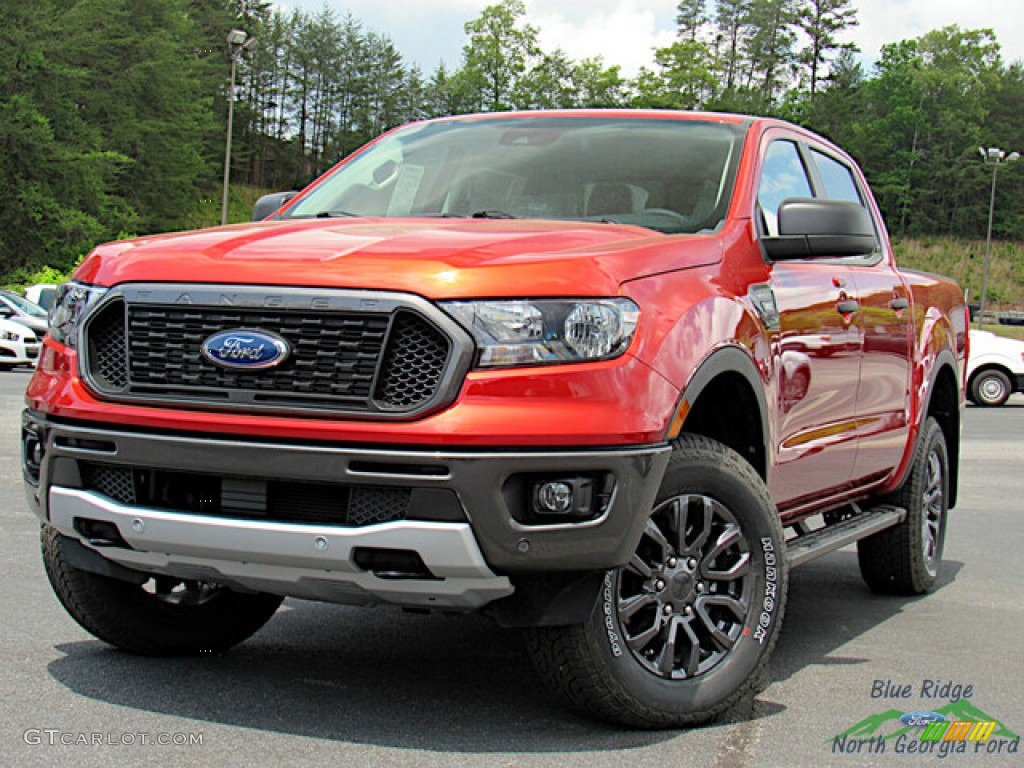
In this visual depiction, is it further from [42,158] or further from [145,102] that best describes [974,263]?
[42,158]

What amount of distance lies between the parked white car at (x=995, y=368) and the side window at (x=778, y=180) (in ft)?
62.9

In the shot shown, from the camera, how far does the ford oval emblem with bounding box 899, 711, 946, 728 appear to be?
14.2ft

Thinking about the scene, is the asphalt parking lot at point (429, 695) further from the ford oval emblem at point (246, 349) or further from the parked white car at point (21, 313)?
the parked white car at point (21, 313)

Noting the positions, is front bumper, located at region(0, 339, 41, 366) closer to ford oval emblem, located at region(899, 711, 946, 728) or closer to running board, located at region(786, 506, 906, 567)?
running board, located at region(786, 506, 906, 567)

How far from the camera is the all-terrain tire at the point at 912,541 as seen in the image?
21.4 ft

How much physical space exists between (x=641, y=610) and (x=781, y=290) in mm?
1389

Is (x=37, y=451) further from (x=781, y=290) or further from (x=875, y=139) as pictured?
(x=875, y=139)

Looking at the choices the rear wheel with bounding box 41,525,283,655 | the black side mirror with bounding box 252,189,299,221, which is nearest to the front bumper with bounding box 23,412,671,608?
the rear wheel with bounding box 41,525,283,655

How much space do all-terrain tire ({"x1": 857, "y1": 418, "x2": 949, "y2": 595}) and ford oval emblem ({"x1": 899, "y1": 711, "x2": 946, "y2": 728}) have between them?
2.02m

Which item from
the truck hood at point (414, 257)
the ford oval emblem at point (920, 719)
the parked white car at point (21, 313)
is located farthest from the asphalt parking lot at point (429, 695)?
the parked white car at point (21, 313)

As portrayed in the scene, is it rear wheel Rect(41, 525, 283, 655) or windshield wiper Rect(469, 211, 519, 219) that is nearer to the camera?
rear wheel Rect(41, 525, 283, 655)

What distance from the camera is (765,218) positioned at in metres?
5.16

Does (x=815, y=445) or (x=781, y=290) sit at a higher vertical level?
(x=781, y=290)

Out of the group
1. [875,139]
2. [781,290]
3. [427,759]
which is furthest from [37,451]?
Answer: [875,139]
